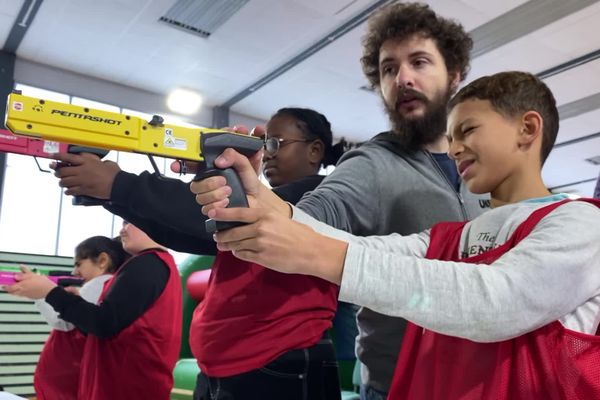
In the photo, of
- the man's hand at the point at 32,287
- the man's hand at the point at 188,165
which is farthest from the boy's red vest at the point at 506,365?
the man's hand at the point at 32,287

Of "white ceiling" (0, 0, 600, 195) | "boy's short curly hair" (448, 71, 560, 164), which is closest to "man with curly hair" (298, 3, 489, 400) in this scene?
"boy's short curly hair" (448, 71, 560, 164)

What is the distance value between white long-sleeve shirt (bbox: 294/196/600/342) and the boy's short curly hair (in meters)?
0.36

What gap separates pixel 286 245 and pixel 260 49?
5.89 meters

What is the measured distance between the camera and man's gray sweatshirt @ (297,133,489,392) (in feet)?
4.50

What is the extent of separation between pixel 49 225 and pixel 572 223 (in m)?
6.74

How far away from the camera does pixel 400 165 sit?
155 cm

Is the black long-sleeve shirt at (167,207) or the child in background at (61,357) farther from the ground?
the black long-sleeve shirt at (167,207)

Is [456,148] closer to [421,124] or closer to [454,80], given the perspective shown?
[421,124]

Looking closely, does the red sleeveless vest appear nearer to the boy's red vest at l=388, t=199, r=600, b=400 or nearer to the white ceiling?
the boy's red vest at l=388, t=199, r=600, b=400

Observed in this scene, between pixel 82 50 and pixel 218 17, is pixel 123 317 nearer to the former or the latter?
pixel 218 17

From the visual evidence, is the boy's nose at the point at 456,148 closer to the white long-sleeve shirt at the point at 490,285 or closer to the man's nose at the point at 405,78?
the white long-sleeve shirt at the point at 490,285

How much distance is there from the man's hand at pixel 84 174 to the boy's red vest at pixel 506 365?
857 millimetres

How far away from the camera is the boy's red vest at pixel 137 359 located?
103 inches

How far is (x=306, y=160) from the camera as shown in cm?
222
